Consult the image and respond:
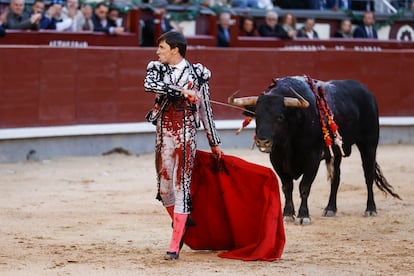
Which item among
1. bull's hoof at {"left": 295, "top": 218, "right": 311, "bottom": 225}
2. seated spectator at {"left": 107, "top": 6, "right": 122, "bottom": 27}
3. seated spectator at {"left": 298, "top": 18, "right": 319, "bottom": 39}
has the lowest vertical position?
bull's hoof at {"left": 295, "top": 218, "right": 311, "bottom": 225}

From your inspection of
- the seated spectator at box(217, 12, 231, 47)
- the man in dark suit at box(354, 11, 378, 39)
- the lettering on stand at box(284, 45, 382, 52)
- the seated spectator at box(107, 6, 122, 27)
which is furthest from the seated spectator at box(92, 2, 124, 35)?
the man in dark suit at box(354, 11, 378, 39)

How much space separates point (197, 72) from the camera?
20.6 feet

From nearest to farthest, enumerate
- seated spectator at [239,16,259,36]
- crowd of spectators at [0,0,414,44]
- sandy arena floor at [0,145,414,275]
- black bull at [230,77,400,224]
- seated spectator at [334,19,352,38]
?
sandy arena floor at [0,145,414,275] < black bull at [230,77,400,224] < crowd of spectators at [0,0,414,44] < seated spectator at [239,16,259,36] < seated spectator at [334,19,352,38]

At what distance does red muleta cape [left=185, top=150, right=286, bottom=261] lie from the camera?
21.1ft

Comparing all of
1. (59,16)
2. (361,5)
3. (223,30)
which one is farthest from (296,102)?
(361,5)

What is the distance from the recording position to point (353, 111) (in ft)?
28.6

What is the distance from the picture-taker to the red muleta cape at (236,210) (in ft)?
21.1

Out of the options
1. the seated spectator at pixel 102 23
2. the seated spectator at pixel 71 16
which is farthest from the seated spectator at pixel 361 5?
the seated spectator at pixel 71 16

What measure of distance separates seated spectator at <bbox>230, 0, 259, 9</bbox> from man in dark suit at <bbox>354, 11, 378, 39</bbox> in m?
1.64

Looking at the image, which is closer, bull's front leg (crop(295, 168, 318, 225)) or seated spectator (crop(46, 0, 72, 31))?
bull's front leg (crop(295, 168, 318, 225))

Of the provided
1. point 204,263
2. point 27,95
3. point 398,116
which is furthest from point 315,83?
point 398,116

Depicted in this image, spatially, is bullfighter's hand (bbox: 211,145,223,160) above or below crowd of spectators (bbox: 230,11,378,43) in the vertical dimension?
above

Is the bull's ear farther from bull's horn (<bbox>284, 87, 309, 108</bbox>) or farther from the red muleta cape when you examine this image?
the red muleta cape

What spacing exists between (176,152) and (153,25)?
734cm
